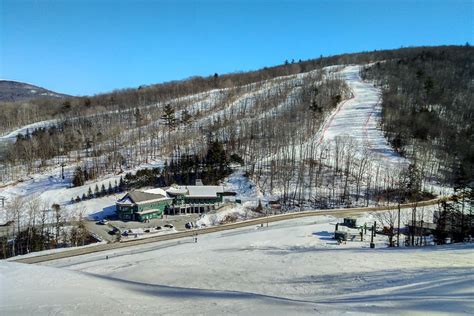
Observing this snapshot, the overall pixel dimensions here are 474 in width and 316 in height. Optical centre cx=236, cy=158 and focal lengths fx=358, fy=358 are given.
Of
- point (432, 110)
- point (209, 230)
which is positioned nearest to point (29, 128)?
point (209, 230)

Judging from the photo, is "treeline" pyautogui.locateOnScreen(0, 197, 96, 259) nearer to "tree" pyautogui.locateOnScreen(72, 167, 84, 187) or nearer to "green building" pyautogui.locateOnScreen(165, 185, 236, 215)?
"green building" pyautogui.locateOnScreen(165, 185, 236, 215)

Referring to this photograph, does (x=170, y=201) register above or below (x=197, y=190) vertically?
below

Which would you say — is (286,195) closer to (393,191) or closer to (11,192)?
(393,191)

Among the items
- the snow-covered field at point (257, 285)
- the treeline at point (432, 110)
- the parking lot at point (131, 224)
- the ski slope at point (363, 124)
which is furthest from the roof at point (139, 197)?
the treeline at point (432, 110)

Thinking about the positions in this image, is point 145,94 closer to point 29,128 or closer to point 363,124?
point 29,128

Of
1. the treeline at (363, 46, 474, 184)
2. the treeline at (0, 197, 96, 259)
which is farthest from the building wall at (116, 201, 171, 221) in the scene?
the treeline at (363, 46, 474, 184)

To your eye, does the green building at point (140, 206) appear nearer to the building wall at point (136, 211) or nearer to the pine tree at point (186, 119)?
the building wall at point (136, 211)

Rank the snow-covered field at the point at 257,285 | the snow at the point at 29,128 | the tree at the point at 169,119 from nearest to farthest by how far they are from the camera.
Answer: the snow-covered field at the point at 257,285
the tree at the point at 169,119
the snow at the point at 29,128
